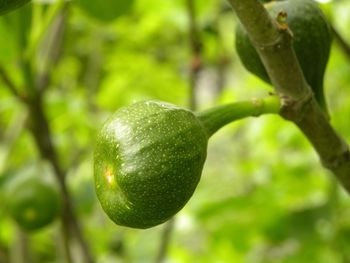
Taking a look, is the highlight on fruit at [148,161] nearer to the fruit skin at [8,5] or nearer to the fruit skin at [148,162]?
the fruit skin at [148,162]

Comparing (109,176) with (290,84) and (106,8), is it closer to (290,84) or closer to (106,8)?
(290,84)

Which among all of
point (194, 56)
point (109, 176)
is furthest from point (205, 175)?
point (109, 176)

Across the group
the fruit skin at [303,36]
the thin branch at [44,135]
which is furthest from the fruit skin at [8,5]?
the thin branch at [44,135]

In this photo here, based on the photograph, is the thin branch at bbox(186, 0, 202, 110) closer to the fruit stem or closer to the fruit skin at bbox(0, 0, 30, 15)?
the fruit stem

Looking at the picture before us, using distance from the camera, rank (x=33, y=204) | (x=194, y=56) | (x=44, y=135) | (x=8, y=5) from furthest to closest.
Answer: (x=194, y=56)
(x=44, y=135)
(x=33, y=204)
(x=8, y=5)

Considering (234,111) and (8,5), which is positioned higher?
(8,5)

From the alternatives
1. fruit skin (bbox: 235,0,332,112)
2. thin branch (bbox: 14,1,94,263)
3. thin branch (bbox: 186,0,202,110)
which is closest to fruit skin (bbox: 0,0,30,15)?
fruit skin (bbox: 235,0,332,112)
